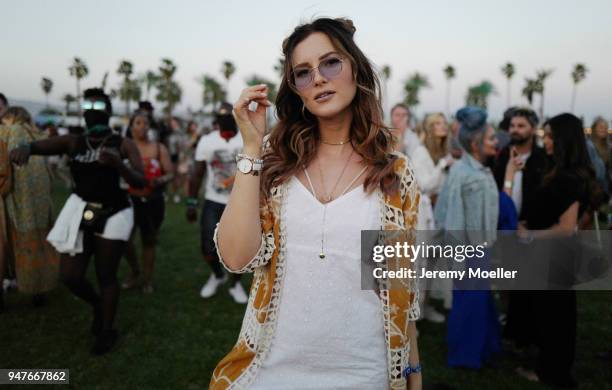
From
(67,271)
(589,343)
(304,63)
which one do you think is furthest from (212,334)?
(589,343)

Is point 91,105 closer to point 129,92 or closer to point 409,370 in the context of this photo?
point 409,370

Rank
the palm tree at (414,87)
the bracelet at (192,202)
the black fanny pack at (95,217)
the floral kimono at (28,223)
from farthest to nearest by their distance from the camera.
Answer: the palm tree at (414,87) < the bracelet at (192,202) < the floral kimono at (28,223) < the black fanny pack at (95,217)

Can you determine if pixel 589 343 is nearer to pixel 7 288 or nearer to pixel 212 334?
pixel 212 334

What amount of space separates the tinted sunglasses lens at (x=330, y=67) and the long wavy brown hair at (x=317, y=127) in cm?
5

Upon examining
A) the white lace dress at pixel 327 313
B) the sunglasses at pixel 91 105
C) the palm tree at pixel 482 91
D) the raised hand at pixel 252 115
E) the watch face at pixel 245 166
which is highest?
the palm tree at pixel 482 91

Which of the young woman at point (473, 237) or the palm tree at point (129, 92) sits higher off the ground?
the palm tree at point (129, 92)

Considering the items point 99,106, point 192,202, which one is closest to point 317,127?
point 99,106

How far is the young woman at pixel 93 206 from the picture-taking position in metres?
4.07

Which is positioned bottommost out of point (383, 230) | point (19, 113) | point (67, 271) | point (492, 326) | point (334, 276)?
point (492, 326)

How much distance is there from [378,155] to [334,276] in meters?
0.57

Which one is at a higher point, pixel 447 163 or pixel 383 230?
pixel 447 163

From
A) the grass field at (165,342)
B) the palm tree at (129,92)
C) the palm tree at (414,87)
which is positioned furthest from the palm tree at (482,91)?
the grass field at (165,342)

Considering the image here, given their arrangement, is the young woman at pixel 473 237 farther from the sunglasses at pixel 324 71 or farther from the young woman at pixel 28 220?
the young woman at pixel 28 220

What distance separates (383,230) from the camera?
1792 mm
